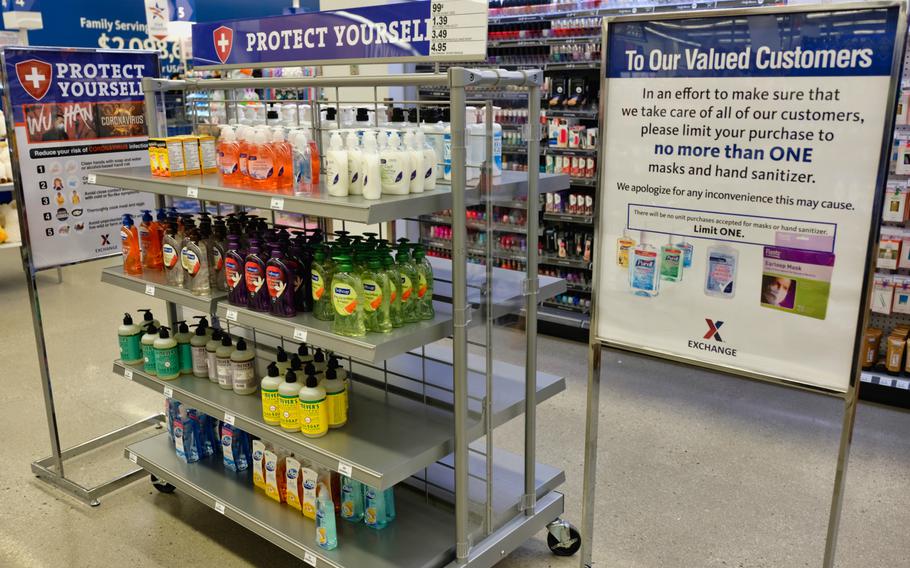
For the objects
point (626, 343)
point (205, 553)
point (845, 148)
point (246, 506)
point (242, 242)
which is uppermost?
point (845, 148)

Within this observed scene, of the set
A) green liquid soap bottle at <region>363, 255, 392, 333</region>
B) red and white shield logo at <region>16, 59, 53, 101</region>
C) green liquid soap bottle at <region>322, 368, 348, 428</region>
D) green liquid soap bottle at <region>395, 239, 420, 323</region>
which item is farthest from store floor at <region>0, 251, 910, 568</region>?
red and white shield logo at <region>16, 59, 53, 101</region>

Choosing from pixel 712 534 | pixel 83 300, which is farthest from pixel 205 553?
pixel 83 300

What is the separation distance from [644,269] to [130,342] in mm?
2312

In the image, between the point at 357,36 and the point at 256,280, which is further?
the point at 357,36

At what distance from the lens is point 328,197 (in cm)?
232

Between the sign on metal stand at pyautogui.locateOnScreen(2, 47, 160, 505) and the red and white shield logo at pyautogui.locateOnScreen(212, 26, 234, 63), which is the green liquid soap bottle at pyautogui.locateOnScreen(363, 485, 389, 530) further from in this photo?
the red and white shield logo at pyautogui.locateOnScreen(212, 26, 234, 63)

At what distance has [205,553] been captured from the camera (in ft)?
9.77

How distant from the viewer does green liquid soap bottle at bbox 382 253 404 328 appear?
7.76 ft

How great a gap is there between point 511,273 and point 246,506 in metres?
1.36

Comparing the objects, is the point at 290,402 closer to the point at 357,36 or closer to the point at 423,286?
the point at 423,286

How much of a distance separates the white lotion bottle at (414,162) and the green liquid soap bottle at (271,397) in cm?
87

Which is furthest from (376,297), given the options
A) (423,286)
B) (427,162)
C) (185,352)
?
(185,352)

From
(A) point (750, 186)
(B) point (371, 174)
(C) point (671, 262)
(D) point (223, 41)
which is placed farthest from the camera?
(D) point (223, 41)

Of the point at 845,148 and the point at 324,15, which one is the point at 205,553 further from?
the point at 845,148
